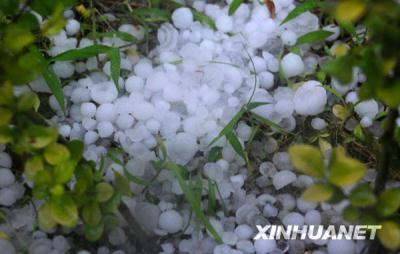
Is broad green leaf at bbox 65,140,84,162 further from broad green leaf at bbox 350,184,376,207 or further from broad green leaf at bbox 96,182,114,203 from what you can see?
broad green leaf at bbox 350,184,376,207

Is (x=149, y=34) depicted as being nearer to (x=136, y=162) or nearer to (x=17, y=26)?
(x=136, y=162)

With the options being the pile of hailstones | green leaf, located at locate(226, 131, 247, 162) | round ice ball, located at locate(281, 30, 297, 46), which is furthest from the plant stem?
round ice ball, located at locate(281, 30, 297, 46)

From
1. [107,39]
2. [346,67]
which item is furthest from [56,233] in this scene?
[346,67]

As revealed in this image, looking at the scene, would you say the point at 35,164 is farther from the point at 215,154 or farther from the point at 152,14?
the point at 152,14

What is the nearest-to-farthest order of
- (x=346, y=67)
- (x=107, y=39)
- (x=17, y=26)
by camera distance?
1. (x=346, y=67)
2. (x=17, y=26)
3. (x=107, y=39)

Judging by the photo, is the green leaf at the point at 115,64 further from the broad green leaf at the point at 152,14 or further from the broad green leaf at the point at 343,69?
the broad green leaf at the point at 343,69

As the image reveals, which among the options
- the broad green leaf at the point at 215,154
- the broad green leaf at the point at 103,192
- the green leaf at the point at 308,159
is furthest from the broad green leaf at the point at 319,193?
the broad green leaf at the point at 215,154
